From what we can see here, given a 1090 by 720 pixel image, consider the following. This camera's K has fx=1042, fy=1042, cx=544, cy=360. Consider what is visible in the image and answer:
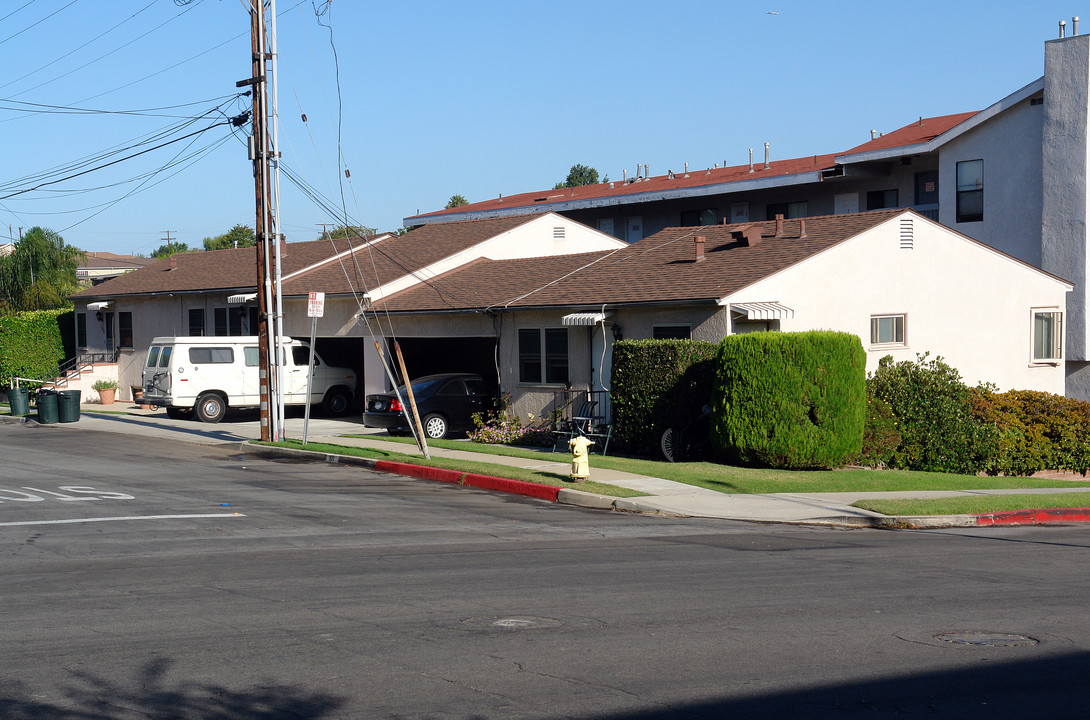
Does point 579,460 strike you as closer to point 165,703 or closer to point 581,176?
point 165,703

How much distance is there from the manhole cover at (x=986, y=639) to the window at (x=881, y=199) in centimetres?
2962

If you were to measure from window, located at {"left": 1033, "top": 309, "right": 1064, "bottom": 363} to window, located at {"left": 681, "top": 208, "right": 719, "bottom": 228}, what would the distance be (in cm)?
1531

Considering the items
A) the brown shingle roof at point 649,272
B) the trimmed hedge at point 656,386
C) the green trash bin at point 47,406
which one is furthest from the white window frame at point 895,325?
the green trash bin at point 47,406

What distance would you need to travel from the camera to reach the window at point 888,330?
2252cm

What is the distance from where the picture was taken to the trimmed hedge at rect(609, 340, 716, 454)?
65.7 ft

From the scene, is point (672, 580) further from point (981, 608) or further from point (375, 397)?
point (375, 397)

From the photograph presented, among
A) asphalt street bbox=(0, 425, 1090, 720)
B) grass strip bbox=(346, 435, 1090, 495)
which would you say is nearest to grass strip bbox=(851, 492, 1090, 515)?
asphalt street bbox=(0, 425, 1090, 720)

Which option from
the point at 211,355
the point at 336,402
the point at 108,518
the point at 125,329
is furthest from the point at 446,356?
the point at 108,518

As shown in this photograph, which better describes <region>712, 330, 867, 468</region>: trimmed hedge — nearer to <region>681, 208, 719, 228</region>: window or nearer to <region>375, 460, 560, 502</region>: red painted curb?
<region>375, 460, 560, 502</region>: red painted curb

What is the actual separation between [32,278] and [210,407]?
34.4 m

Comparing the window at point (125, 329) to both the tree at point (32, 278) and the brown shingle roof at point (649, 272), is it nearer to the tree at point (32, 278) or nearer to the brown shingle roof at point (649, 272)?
the brown shingle roof at point (649, 272)

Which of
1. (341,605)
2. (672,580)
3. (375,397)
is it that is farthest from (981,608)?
(375,397)

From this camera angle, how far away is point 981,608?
342 inches

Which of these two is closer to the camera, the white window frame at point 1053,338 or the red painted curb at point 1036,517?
the red painted curb at point 1036,517
